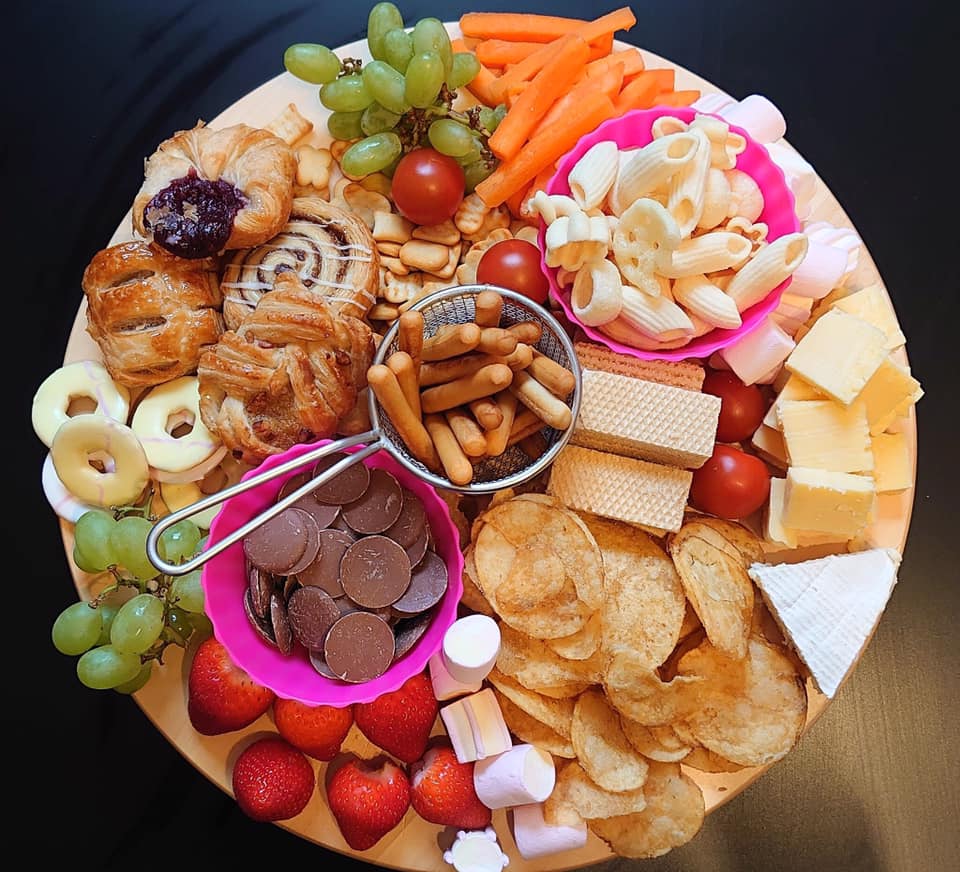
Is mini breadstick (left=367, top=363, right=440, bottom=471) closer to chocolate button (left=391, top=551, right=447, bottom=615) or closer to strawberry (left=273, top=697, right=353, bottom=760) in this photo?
chocolate button (left=391, top=551, right=447, bottom=615)

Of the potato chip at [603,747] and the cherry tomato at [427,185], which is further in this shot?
the cherry tomato at [427,185]

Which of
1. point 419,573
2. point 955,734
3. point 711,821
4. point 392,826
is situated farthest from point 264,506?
point 955,734

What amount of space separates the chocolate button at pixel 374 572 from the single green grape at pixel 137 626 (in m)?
0.27

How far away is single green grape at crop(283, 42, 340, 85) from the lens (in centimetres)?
140

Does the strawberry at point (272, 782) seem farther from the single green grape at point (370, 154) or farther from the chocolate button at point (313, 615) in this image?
the single green grape at point (370, 154)

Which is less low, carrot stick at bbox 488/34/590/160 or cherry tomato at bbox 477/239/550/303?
carrot stick at bbox 488/34/590/160

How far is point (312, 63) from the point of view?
55.2 inches

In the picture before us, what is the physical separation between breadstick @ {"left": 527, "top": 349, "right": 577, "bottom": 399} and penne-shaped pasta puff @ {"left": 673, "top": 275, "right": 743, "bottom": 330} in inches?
9.0

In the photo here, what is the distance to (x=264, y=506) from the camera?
124 centimetres

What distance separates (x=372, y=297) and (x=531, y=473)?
1.37ft

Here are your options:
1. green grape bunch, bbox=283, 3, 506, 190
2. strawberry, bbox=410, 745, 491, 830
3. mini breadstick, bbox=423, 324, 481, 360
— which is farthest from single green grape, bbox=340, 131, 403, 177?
strawberry, bbox=410, 745, 491, 830

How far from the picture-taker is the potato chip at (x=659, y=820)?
4.03 feet

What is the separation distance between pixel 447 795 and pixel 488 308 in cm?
71

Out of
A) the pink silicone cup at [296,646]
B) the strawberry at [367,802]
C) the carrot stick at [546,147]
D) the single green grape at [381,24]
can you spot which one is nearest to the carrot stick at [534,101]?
the carrot stick at [546,147]
